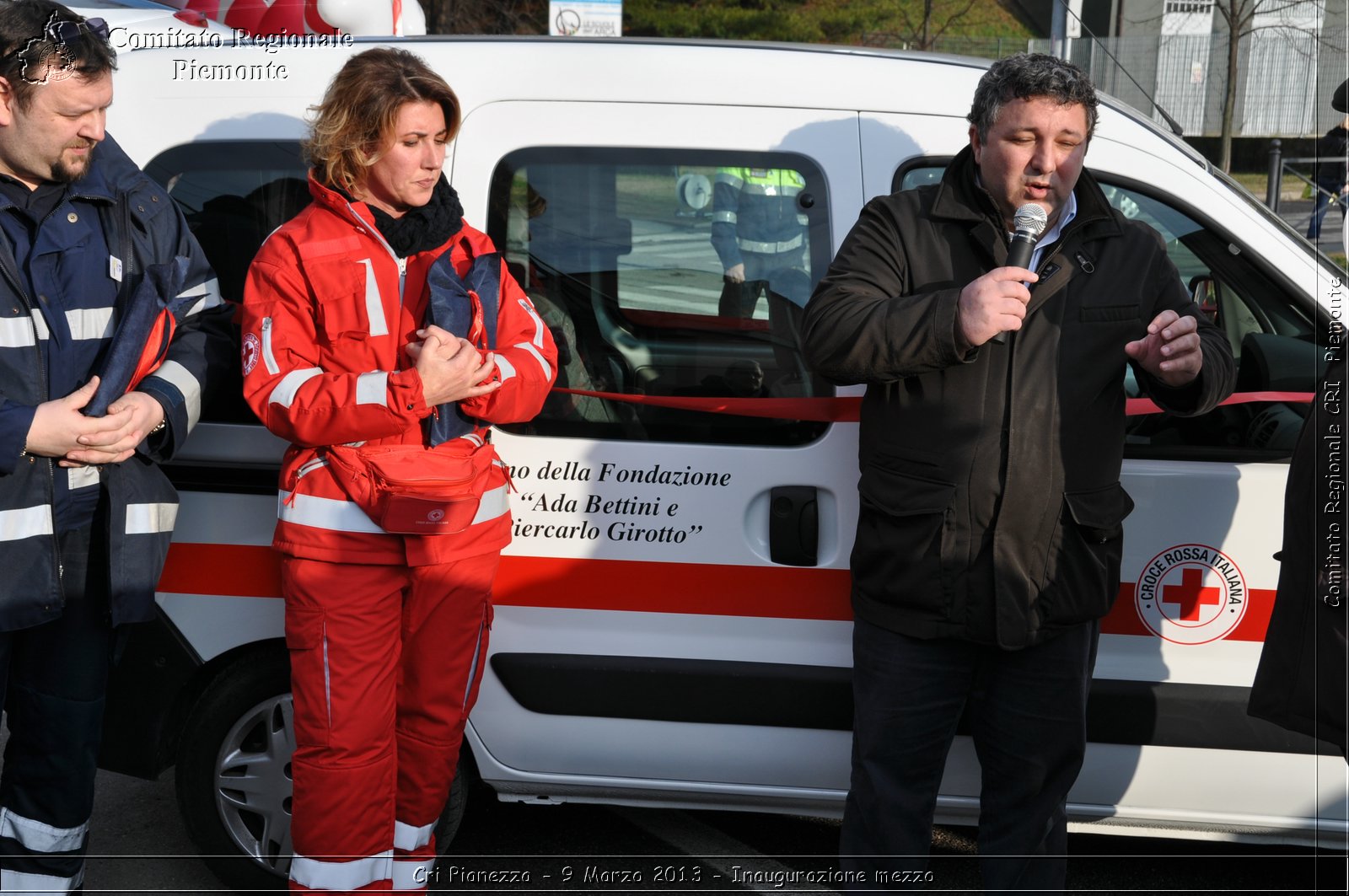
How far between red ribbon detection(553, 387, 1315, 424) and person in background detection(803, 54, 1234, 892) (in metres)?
0.27

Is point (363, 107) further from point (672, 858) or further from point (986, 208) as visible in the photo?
point (672, 858)

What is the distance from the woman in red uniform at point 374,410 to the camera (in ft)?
7.91

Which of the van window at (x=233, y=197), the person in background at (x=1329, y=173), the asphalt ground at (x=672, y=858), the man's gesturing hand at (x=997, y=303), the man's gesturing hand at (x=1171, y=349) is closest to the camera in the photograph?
the man's gesturing hand at (x=997, y=303)

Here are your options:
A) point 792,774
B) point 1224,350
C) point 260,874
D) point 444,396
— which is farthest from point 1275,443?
point 260,874

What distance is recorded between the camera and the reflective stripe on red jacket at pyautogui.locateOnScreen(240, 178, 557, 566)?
2363 millimetres

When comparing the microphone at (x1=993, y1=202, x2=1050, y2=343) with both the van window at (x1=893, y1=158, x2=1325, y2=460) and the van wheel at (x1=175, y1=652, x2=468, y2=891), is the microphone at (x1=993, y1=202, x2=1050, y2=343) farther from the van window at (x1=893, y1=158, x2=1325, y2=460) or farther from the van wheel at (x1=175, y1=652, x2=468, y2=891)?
the van wheel at (x1=175, y1=652, x2=468, y2=891)

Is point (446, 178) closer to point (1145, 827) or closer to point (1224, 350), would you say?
point (1224, 350)

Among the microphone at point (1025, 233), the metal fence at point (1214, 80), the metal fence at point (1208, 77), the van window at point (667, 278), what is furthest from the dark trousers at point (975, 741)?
the metal fence at point (1214, 80)

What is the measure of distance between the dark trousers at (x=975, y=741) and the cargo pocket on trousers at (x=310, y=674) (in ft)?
3.58

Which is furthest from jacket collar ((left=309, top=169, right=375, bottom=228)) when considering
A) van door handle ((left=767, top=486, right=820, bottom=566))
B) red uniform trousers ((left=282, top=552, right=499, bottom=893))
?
van door handle ((left=767, top=486, right=820, bottom=566))

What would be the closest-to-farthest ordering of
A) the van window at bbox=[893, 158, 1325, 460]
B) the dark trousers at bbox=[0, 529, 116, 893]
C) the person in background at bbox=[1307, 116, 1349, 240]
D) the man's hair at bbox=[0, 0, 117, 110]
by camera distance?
the man's hair at bbox=[0, 0, 117, 110] → the dark trousers at bbox=[0, 529, 116, 893] → the van window at bbox=[893, 158, 1325, 460] → the person in background at bbox=[1307, 116, 1349, 240]

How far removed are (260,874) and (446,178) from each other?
175 cm

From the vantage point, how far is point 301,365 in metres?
2.44

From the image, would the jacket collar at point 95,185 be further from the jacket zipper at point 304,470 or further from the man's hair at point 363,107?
the jacket zipper at point 304,470
